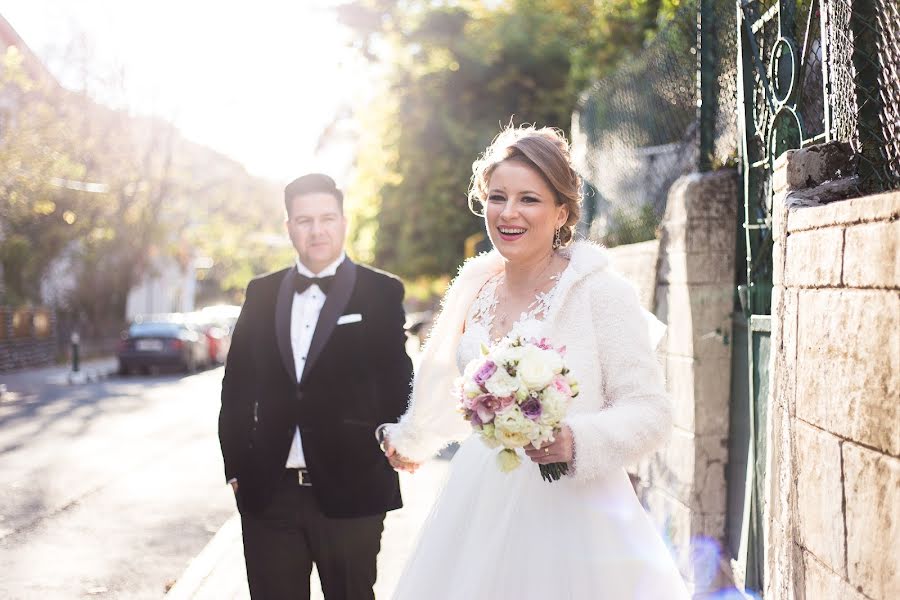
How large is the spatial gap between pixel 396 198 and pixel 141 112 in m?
18.2

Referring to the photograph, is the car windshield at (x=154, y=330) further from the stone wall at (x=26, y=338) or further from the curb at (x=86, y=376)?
the stone wall at (x=26, y=338)

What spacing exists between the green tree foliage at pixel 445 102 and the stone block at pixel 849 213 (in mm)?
15436

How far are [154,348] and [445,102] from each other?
35.6 feet

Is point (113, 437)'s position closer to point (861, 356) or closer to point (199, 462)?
point (199, 462)

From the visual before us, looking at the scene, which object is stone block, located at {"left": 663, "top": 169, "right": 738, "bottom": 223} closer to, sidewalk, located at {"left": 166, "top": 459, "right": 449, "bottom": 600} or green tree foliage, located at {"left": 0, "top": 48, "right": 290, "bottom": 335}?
sidewalk, located at {"left": 166, "top": 459, "right": 449, "bottom": 600}

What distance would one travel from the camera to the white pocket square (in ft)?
14.2

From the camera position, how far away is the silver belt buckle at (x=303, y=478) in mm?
4137

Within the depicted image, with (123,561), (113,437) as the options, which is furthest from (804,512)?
(113,437)

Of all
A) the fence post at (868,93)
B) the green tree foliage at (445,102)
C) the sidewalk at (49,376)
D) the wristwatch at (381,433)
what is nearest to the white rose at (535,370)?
the wristwatch at (381,433)

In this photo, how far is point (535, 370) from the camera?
2645 mm

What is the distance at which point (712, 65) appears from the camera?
6.17 metres

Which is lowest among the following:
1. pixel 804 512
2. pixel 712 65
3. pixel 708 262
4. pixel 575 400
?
pixel 804 512

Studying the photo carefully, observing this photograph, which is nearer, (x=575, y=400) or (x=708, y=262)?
(x=575, y=400)

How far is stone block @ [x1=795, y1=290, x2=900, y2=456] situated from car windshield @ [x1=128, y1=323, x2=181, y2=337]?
2352 cm
